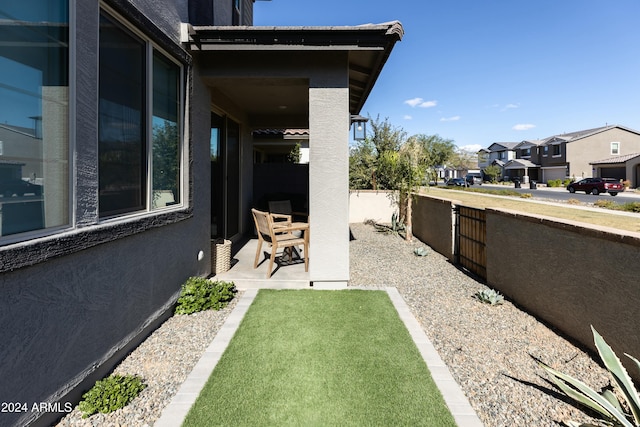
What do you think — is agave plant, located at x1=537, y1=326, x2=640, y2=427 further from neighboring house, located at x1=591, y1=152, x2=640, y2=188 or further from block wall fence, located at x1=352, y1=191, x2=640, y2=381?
neighboring house, located at x1=591, y1=152, x2=640, y2=188

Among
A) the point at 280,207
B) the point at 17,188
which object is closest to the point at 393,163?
the point at 280,207

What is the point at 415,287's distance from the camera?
224 inches

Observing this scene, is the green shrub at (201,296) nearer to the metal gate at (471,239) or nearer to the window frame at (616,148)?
the metal gate at (471,239)

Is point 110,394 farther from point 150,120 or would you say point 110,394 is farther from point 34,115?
point 150,120

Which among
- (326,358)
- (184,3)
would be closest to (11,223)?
(326,358)

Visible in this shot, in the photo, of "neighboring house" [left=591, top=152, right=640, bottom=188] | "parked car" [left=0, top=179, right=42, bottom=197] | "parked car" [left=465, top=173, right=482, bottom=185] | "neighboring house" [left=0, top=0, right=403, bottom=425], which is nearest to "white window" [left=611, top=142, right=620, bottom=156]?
"neighboring house" [left=591, top=152, right=640, bottom=188]

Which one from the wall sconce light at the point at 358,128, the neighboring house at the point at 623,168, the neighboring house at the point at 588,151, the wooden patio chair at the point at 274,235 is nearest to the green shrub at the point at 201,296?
the wooden patio chair at the point at 274,235

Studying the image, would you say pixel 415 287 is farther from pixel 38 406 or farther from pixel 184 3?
pixel 184 3

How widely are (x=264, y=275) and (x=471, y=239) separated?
14.2 feet

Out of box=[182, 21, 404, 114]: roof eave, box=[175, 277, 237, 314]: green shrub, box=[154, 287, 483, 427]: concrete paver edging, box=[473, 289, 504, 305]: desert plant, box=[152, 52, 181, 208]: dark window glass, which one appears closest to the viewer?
box=[154, 287, 483, 427]: concrete paver edging

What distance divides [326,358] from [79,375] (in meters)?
2.11

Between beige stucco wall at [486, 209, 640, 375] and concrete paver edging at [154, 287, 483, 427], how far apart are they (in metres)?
1.74

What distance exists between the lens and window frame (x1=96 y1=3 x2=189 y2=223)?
3.19 m

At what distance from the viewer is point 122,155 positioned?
129 inches
